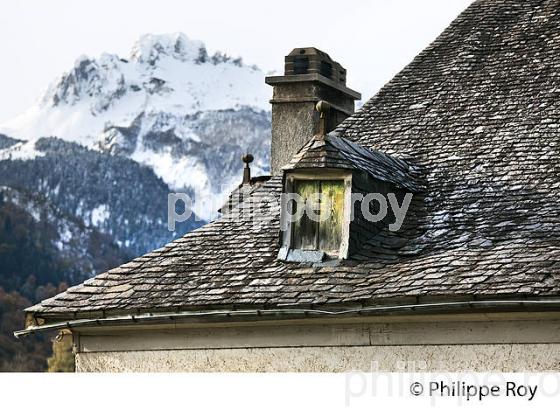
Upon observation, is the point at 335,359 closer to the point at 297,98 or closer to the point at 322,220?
the point at 322,220

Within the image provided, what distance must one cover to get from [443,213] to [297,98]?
5.28 m

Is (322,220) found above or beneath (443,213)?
beneath

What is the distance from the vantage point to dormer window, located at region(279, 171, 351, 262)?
15.8 m

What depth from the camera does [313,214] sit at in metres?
16.0

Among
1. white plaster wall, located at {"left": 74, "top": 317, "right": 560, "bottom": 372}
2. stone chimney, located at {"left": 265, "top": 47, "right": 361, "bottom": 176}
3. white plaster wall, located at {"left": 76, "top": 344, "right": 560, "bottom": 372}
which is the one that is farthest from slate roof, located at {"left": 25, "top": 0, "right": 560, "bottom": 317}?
stone chimney, located at {"left": 265, "top": 47, "right": 361, "bottom": 176}

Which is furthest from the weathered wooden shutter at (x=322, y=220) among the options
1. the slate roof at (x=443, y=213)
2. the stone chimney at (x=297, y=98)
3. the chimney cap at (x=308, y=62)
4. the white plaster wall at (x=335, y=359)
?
the chimney cap at (x=308, y=62)

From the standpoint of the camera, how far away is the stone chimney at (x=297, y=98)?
20578 millimetres

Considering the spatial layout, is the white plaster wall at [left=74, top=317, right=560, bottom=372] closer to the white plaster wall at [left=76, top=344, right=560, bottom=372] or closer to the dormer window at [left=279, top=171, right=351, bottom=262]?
the white plaster wall at [left=76, top=344, right=560, bottom=372]

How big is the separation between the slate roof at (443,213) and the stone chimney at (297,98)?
6.94 feet

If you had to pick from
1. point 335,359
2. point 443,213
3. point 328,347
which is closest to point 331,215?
point 443,213

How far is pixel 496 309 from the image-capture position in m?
13.9

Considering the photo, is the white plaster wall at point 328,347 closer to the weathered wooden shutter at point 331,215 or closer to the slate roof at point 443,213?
the slate roof at point 443,213

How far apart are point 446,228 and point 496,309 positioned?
1789 mm

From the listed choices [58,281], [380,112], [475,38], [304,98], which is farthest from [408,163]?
[58,281]
